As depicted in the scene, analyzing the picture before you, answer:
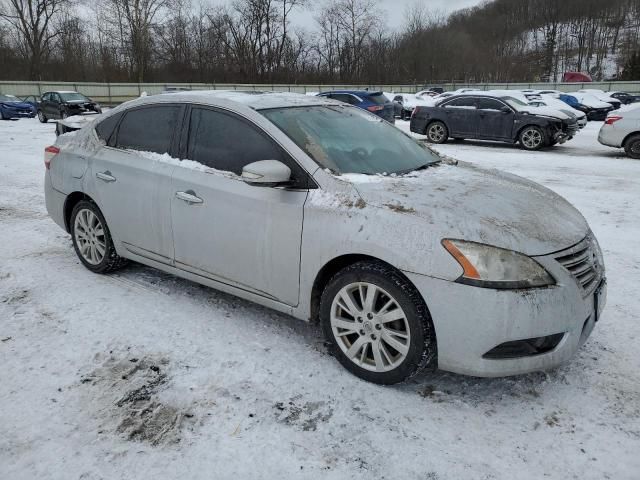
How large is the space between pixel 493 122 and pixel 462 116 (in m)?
0.95

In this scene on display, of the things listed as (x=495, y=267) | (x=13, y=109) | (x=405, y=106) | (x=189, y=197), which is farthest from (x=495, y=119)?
(x=13, y=109)

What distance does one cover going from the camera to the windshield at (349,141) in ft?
10.6

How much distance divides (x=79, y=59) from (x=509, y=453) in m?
62.1

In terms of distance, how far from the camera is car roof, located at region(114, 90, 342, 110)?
11.8ft

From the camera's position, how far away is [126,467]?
7.49 feet

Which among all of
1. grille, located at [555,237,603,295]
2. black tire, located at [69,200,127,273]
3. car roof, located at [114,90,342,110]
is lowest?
black tire, located at [69,200,127,273]

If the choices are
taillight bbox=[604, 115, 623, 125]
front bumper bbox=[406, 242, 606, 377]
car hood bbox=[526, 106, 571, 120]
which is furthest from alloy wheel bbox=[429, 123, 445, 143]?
front bumper bbox=[406, 242, 606, 377]

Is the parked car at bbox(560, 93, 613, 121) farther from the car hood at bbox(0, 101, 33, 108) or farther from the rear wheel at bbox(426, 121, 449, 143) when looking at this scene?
the car hood at bbox(0, 101, 33, 108)

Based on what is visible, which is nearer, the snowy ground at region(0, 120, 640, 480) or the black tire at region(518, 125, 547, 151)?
the snowy ground at region(0, 120, 640, 480)

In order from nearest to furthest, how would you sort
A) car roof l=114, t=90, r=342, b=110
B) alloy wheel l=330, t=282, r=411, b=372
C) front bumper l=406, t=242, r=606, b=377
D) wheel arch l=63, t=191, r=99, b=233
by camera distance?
1. front bumper l=406, t=242, r=606, b=377
2. alloy wheel l=330, t=282, r=411, b=372
3. car roof l=114, t=90, r=342, b=110
4. wheel arch l=63, t=191, r=99, b=233

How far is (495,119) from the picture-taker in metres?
14.1

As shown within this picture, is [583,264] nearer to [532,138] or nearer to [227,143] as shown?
[227,143]

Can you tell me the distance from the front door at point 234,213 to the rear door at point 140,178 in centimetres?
15

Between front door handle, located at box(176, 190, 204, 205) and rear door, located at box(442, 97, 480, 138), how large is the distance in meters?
12.5
